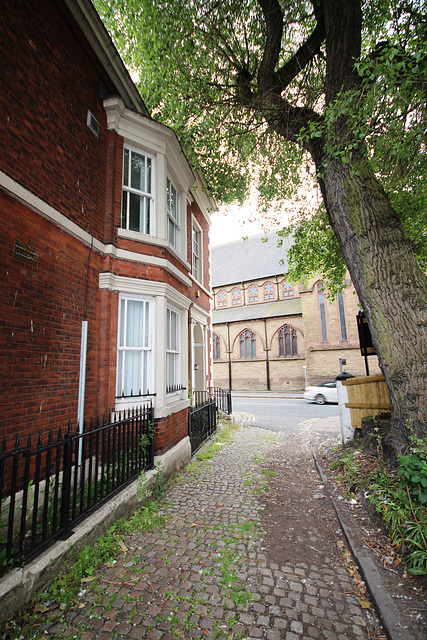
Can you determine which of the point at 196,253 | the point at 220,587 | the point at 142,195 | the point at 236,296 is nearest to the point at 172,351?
the point at 142,195

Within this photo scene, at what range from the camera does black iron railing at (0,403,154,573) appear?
2.43 m

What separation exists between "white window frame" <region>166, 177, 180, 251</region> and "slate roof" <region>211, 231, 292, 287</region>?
25.3 metres

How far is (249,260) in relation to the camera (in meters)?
35.8

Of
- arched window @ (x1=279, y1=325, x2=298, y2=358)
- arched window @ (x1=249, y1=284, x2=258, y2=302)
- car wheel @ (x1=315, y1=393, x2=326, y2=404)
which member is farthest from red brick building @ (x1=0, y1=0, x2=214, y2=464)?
arched window @ (x1=249, y1=284, x2=258, y2=302)

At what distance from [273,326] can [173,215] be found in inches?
901

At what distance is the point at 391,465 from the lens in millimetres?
3977

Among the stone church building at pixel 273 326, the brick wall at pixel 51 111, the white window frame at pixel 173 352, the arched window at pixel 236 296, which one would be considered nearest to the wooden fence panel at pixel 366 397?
the white window frame at pixel 173 352

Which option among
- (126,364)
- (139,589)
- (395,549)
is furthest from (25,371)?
(395,549)

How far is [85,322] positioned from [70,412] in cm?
131

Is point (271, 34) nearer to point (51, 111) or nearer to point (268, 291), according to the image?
point (51, 111)

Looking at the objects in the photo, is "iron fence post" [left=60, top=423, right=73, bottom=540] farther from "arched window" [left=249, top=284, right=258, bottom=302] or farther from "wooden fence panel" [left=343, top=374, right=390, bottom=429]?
"arched window" [left=249, top=284, right=258, bottom=302]

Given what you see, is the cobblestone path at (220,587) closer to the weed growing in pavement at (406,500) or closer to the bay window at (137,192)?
the weed growing in pavement at (406,500)

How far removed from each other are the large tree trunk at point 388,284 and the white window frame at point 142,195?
10.9 feet

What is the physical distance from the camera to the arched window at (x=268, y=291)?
32281 mm
